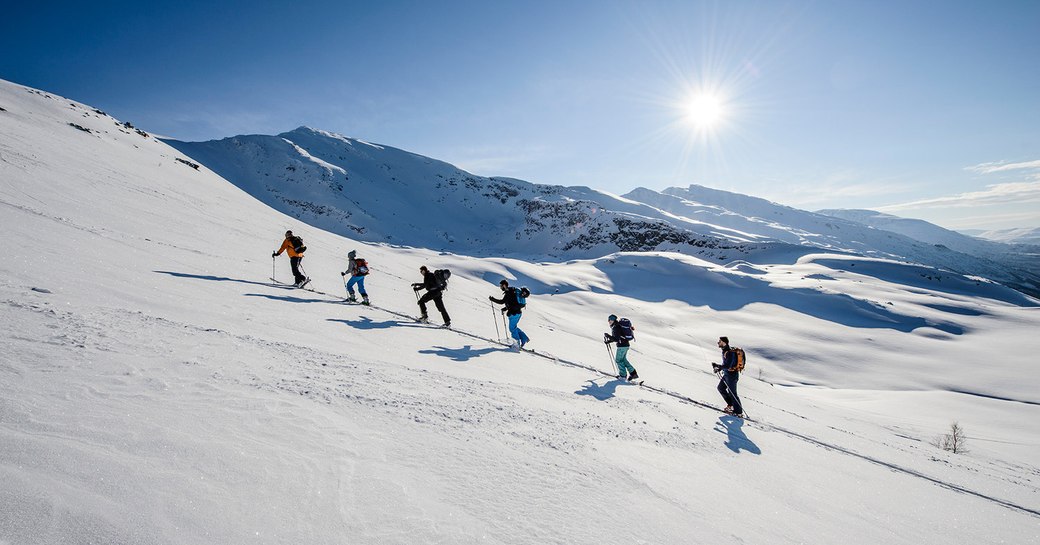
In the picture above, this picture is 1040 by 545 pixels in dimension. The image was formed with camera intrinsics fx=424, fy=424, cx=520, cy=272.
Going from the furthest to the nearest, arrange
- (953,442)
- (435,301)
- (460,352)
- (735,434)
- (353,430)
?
1. (953,442)
2. (435,301)
3. (460,352)
4. (735,434)
5. (353,430)

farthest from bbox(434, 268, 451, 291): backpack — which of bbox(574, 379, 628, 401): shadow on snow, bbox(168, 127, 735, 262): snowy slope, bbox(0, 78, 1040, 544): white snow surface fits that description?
bbox(168, 127, 735, 262): snowy slope

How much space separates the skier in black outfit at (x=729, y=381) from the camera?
9.45 metres

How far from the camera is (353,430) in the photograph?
423 centimetres

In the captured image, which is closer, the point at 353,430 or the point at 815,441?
the point at 353,430

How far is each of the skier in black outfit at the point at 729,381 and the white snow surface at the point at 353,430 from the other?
0.57 meters

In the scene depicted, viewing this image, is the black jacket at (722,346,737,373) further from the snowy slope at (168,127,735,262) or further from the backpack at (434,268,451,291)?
the snowy slope at (168,127,735,262)

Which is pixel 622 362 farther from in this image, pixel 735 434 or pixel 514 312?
pixel 735 434

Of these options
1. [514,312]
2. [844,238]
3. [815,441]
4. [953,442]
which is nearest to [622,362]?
[514,312]

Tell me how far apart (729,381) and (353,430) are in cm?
870

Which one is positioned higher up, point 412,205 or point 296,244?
point 412,205

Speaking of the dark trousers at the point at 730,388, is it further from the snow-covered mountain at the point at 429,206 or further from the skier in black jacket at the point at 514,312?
the snow-covered mountain at the point at 429,206

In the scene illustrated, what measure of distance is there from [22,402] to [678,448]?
685 centimetres

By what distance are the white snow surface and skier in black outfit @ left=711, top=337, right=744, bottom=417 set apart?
1.87 feet

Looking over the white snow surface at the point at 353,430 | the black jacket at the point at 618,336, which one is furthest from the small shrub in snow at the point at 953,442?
the black jacket at the point at 618,336
